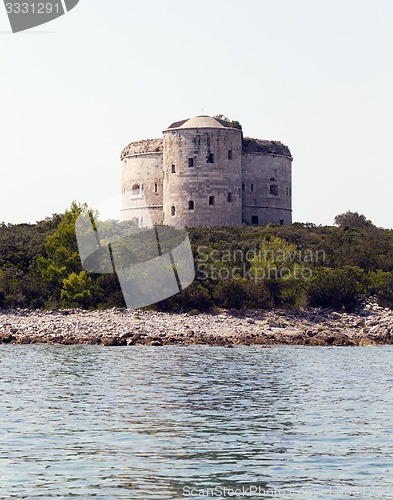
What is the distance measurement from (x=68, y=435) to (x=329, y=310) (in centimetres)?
3082

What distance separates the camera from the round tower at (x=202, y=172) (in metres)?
63.4

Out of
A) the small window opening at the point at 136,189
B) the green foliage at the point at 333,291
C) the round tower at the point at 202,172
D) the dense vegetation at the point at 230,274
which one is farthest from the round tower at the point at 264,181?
the green foliage at the point at 333,291

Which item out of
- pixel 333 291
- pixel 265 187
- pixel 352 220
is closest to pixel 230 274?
pixel 333 291

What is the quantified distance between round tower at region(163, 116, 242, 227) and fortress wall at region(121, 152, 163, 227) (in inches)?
118

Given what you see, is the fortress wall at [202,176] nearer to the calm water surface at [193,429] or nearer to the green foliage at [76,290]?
the green foliage at [76,290]

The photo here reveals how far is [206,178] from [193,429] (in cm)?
4708

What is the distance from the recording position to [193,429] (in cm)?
1711

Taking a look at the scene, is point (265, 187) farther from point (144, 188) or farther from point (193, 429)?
point (193, 429)

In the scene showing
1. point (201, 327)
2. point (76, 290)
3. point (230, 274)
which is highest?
point (230, 274)

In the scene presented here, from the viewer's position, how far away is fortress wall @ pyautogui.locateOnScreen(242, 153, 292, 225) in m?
67.9

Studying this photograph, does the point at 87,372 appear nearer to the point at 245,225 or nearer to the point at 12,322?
the point at 12,322

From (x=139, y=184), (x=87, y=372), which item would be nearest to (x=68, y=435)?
(x=87, y=372)

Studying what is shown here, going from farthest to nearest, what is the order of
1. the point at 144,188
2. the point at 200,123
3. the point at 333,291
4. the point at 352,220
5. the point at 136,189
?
the point at 352,220, the point at 136,189, the point at 144,188, the point at 200,123, the point at 333,291

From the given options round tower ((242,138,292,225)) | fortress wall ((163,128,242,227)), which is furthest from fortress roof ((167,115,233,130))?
round tower ((242,138,292,225))
